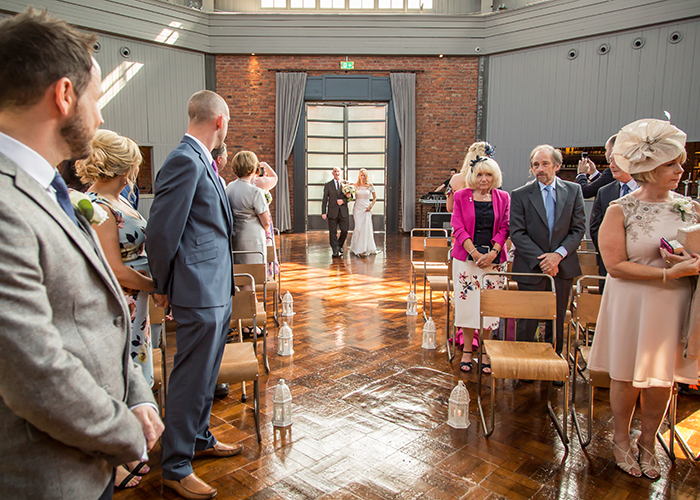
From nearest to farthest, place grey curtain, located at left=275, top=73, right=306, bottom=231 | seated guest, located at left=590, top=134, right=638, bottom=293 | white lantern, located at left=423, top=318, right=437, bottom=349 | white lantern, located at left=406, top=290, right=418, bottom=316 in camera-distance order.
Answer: seated guest, located at left=590, top=134, right=638, bottom=293, white lantern, located at left=423, top=318, right=437, bottom=349, white lantern, located at left=406, top=290, right=418, bottom=316, grey curtain, located at left=275, top=73, right=306, bottom=231

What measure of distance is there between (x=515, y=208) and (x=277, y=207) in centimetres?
Result: 1017

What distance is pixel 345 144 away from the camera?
13750 mm

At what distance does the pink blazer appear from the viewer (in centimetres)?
384

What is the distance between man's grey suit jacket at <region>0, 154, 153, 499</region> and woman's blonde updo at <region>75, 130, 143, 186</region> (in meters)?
1.34

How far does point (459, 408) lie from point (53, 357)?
8.11ft

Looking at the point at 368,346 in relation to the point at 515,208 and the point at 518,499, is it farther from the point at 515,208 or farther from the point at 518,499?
the point at 518,499

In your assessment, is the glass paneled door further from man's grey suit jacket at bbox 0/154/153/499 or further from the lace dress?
man's grey suit jacket at bbox 0/154/153/499

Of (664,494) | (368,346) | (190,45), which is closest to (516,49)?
(190,45)

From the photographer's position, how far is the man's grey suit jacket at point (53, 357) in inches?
33.6

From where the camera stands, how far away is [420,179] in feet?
43.5

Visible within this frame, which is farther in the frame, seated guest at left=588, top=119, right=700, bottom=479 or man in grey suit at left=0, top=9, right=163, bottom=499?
seated guest at left=588, top=119, right=700, bottom=479

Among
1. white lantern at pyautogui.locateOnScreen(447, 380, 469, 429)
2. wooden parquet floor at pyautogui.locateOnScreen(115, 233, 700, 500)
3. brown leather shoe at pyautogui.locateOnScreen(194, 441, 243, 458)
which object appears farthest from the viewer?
white lantern at pyautogui.locateOnScreen(447, 380, 469, 429)

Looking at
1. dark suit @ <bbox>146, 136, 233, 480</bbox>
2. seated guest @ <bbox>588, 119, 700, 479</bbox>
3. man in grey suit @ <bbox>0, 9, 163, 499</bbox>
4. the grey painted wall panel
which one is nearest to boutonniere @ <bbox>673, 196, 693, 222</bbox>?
seated guest @ <bbox>588, 119, 700, 479</bbox>

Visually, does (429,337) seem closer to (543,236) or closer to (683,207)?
(543,236)
